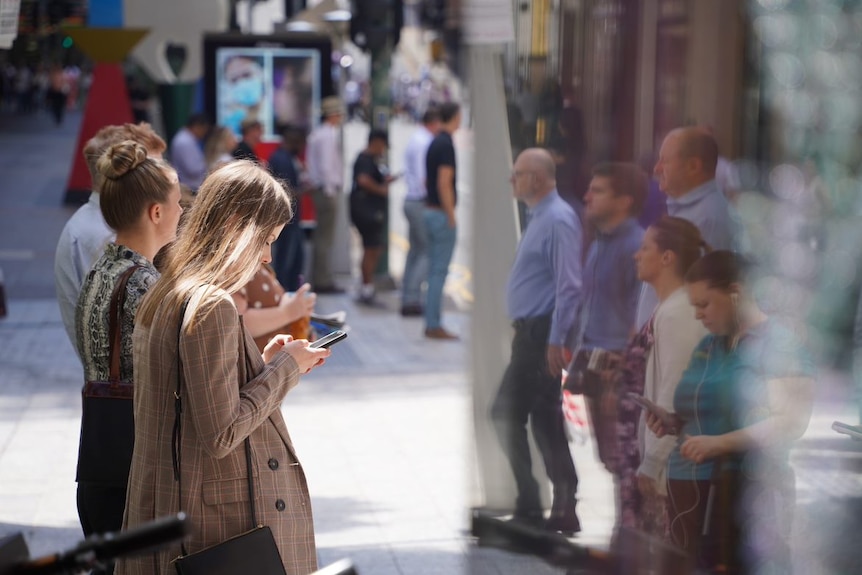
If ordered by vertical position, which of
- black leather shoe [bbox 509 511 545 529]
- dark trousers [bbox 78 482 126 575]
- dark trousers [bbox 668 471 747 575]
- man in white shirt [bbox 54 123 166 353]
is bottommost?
black leather shoe [bbox 509 511 545 529]

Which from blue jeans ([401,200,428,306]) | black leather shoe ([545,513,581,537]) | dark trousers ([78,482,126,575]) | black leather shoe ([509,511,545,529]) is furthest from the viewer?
blue jeans ([401,200,428,306])

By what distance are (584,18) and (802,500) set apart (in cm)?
174

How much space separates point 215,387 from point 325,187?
9.66m

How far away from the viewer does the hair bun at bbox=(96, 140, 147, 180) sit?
3547mm

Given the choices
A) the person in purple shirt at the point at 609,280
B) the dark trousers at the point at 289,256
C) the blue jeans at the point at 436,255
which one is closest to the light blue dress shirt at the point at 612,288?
the person in purple shirt at the point at 609,280

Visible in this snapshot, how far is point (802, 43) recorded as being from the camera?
278cm

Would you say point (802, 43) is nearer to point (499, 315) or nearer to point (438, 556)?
point (499, 315)

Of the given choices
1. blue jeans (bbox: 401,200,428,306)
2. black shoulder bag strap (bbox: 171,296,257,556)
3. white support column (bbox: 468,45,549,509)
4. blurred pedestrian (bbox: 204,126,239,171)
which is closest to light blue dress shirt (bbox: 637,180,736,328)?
black shoulder bag strap (bbox: 171,296,257,556)

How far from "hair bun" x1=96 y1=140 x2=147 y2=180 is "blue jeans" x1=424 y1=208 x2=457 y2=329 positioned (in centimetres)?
682

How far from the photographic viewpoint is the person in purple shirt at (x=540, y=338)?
4.24m

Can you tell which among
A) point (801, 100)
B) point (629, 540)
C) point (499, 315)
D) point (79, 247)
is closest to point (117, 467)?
point (79, 247)

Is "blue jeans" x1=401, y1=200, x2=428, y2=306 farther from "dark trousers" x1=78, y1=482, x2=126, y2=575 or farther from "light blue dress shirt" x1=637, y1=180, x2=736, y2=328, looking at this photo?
"light blue dress shirt" x1=637, y1=180, x2=736, y2=328

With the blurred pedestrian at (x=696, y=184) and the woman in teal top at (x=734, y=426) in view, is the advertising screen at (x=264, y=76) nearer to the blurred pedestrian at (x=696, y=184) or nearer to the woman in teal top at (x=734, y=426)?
the blurred pedestrian at (x=696, y=184)

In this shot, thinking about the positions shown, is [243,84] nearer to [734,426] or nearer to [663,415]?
[663,415]
